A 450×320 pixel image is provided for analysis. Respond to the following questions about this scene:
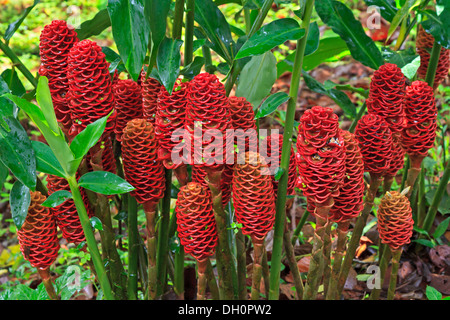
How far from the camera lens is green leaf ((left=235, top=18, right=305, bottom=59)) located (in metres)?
0.98

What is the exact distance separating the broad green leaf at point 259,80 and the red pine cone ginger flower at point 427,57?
0.60m

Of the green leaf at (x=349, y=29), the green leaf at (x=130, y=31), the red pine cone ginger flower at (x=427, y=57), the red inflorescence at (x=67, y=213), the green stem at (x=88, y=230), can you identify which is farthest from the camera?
the red pine cone ginger flower at (x=427, y=57)

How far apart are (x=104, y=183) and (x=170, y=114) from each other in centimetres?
22

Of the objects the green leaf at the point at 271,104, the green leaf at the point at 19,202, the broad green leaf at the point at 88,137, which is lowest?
the green leaf at the point at 19,202

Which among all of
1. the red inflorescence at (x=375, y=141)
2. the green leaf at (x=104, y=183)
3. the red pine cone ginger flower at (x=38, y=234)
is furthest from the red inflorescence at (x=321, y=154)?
the red pine cone ginger flower at (x=38, y=234)

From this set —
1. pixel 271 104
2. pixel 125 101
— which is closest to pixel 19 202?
pixel 125 101

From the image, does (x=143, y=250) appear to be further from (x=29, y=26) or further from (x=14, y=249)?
(x=29, y=26)

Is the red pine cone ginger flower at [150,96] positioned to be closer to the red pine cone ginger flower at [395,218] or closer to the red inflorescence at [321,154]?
the red inflorescence at [321,154]

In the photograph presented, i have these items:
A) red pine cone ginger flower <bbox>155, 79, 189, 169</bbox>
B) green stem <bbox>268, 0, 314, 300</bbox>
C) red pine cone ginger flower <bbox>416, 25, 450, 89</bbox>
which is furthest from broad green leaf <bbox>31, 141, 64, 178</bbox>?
red pine cone ginger flower <bbox>416, 25, 450, 89</bbox>

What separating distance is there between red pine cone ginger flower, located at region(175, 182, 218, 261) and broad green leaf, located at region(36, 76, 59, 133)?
32 cm

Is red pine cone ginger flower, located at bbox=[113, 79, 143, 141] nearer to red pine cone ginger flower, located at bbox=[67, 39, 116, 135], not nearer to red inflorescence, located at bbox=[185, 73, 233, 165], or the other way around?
red pine cone ginger flower, located at bbox=[67, 39, 116, 135]

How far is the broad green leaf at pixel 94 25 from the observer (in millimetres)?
1308

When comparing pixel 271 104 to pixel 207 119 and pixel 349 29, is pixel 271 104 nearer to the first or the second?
pixel 207 119

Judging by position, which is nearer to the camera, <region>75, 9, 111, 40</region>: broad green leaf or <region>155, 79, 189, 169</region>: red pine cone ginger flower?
<region>155, 79, 189, 169</region>: red pine cone ginger flower
